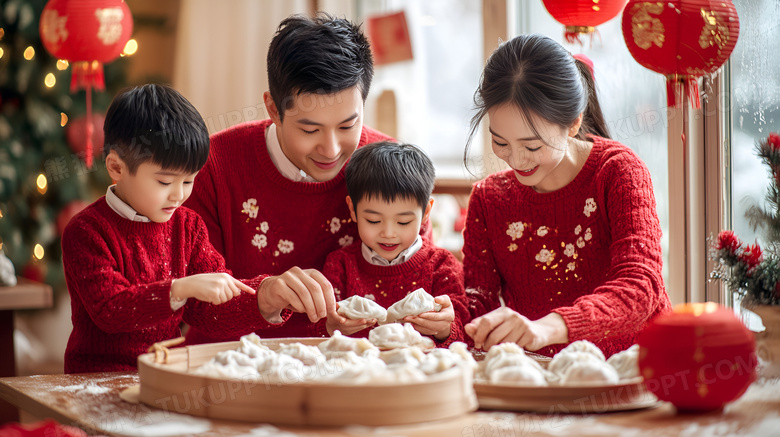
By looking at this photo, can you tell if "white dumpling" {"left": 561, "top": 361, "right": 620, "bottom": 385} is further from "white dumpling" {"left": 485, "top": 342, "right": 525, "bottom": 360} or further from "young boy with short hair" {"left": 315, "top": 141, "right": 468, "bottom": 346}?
"young boy with short hair" {"left": 315, "top": 141, "right": 468, "bottom": 346}

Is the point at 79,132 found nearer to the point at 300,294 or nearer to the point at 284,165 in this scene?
the point at 284,165

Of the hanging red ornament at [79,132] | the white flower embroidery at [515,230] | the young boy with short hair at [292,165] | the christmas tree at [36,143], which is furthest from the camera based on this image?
the hanging red ornament at [79,132]

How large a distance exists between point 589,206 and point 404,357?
0.78 m

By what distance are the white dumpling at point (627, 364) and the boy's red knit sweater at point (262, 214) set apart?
911mm

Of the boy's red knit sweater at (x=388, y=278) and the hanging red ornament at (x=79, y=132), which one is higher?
the hanging red ornament at (x=79, y=132)

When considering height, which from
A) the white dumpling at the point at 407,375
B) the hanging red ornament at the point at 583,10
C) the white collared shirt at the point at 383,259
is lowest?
the white dumpling at the point at 407,375

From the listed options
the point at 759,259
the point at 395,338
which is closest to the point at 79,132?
the point at 395,338

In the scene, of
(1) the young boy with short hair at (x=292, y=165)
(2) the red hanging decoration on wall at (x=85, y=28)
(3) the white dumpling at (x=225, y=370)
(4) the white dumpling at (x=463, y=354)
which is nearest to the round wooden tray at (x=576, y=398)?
(4) the white dumpling at (x=463, y=354)

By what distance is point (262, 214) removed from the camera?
6.68 feet

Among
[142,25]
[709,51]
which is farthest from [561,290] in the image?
[142,25]

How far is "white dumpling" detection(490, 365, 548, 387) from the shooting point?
123cm

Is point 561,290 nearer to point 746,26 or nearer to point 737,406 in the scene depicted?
point 737,406

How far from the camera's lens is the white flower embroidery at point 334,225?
2068 millimetres

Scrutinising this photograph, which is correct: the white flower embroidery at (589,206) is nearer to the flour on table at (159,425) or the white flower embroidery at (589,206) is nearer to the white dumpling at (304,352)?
the white dumpling at (304,352)
